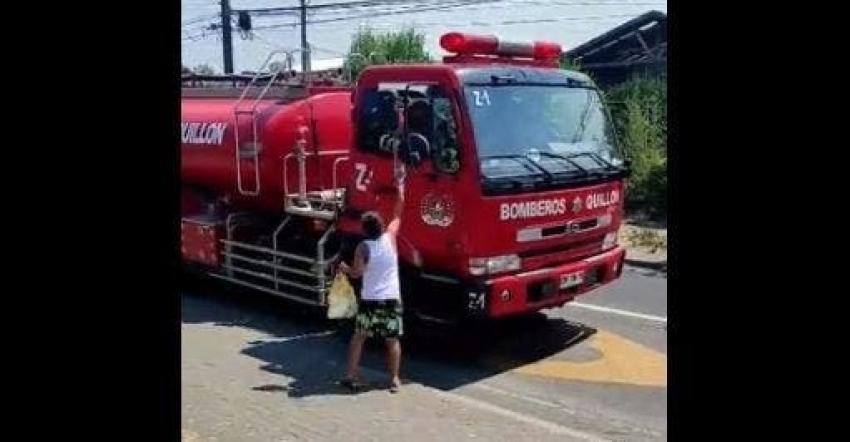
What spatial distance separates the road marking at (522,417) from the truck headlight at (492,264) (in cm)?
93

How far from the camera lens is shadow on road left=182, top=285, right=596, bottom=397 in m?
7.05

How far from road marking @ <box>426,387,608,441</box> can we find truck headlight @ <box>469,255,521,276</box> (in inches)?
36.7

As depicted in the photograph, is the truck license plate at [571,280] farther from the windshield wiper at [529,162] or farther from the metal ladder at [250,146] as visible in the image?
the metal ladder at [250,146]

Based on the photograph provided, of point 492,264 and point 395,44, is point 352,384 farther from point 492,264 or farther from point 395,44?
point 395,44

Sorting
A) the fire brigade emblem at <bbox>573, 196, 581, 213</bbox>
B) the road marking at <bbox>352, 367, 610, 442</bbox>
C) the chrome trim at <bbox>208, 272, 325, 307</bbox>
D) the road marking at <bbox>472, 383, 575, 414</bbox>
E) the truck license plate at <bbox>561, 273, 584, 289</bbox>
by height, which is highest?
the fire brigade emblem at <bbox>573, 196, 581, 213</bbox>

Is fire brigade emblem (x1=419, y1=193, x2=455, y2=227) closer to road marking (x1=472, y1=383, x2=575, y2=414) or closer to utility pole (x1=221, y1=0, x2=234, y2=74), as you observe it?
road marking (x1=472, y1=383, x2=575, y2=414)

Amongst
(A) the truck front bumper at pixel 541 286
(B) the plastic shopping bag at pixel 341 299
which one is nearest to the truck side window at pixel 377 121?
(B) the plastic shopping bag at pixel 341 299

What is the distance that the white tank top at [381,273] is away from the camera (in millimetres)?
6684

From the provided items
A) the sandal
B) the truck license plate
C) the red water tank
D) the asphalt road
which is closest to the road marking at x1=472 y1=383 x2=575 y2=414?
the asphalt road

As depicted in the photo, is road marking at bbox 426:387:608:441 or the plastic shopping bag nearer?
road marking at bbox 426:387:608:441

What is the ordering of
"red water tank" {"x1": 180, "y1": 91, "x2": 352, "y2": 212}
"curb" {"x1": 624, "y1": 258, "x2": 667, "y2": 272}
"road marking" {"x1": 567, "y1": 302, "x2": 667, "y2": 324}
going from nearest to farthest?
"red water tank" {"x1": 180, "y1": 91, "x2": 352, "y2": 212} → "road marking" {"x1": 567, "y1": 302, "x2": 667, "y2": 324} → "curb" {"x1": 624, "y1": 258, "x2": 667, "y2": 272}
